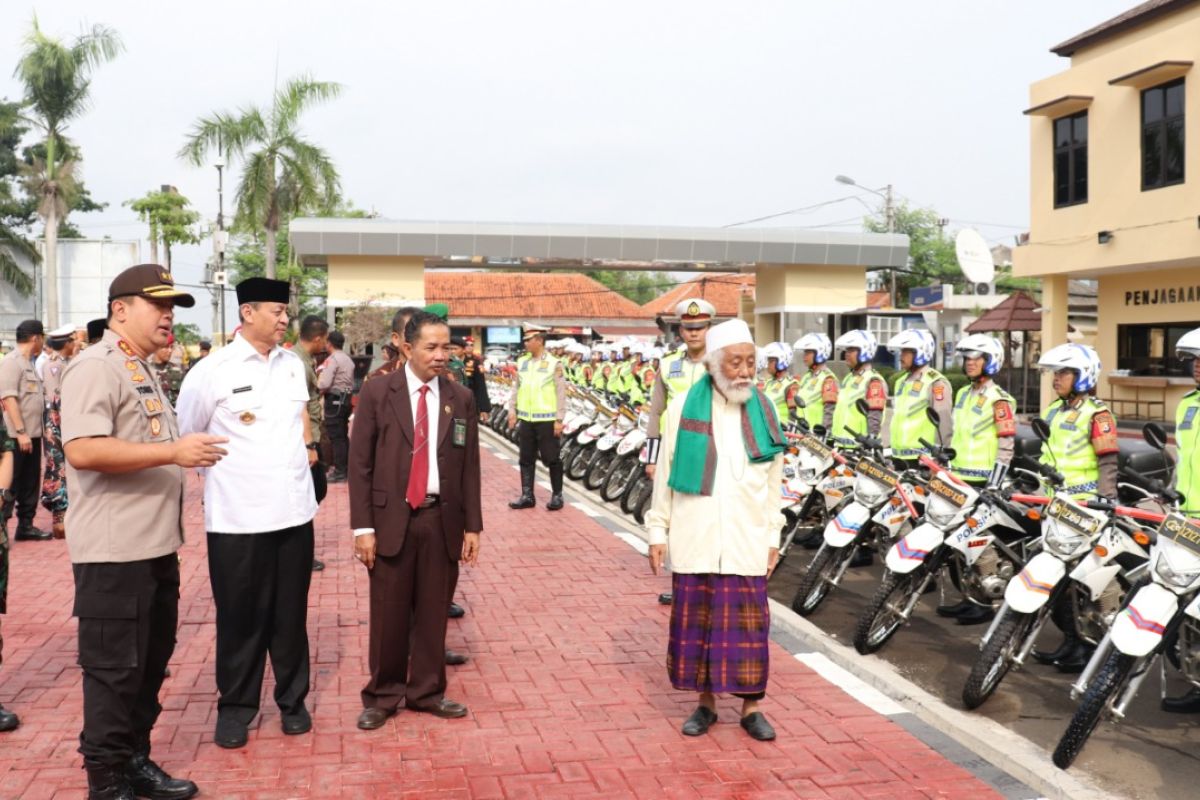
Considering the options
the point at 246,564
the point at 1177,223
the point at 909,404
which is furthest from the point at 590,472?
the point at 1177,223

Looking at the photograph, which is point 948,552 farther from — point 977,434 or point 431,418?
point 431,418

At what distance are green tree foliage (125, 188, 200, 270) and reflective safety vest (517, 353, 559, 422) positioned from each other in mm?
34272

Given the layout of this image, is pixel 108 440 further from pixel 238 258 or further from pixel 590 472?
pixel 238 258

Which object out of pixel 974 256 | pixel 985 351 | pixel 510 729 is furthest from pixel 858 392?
pixel 974 256

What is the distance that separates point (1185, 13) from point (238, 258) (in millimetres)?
41436

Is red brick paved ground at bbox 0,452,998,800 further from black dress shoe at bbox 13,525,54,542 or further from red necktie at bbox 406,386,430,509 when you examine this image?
black dress shoe at bbox 13,525,54,542

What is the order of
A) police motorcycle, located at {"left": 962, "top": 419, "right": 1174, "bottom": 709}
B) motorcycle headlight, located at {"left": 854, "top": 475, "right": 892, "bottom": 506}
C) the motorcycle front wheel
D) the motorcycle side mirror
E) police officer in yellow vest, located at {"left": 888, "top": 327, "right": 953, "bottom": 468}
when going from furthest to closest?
1. police officer in yellow vest, located at {"left": 888, "top": 327, "right": 953, "bottom": 468}
2. motorcycle headlight, located at {"left": 854, "top": 475, "right": 892, "bottom": 506}
3. the motorcycle side mirror
4. police motorcycle, located at {"left": 962, "top": 419, "right": 1174, "bottom": 709}
5. the motorcycle front wheel

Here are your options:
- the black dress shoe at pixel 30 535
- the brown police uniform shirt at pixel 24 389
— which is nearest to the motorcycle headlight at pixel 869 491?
the brown police uniform shirt at pixel 24 389

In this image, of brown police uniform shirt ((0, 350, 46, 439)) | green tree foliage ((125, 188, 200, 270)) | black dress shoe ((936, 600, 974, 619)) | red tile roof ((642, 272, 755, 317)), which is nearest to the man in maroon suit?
black dress shoe ((936, 600, 974, 619))

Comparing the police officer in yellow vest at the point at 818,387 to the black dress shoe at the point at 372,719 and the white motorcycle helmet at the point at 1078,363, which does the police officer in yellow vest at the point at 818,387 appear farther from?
the black dress shoe at the point at 372,719

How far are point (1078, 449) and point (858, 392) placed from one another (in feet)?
11.2

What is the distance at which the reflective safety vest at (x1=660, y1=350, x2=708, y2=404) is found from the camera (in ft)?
23.7

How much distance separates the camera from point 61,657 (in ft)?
19.4

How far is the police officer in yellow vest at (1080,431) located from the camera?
20.7ft
